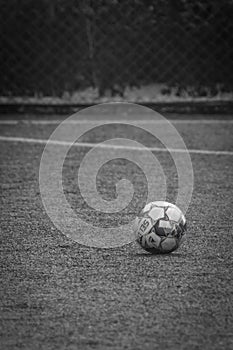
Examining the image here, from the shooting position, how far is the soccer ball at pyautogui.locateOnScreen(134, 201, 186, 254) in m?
3.44

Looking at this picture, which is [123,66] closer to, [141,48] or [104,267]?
[141,48]

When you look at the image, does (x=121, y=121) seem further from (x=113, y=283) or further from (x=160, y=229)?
(x=113, y=283)

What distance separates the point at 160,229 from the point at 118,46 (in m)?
5.62

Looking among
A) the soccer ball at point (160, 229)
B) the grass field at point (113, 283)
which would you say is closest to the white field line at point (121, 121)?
the grass field at point (113, 283)

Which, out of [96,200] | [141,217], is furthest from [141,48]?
[141,217]

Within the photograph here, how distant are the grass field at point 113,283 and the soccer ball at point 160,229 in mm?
49

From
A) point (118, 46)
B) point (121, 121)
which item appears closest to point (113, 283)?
point (121, 121)

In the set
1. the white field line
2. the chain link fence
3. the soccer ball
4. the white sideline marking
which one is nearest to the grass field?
the soccer ball

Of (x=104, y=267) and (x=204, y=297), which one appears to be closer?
(x=204, y=297)

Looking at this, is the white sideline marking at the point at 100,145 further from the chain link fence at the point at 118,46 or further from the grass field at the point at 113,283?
the chain link fence at the point at 118,46

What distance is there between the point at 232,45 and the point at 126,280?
605 centimetres

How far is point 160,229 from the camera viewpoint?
11.3 feet

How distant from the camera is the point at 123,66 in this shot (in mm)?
8898

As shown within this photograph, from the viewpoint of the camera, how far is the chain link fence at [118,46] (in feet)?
28.4
